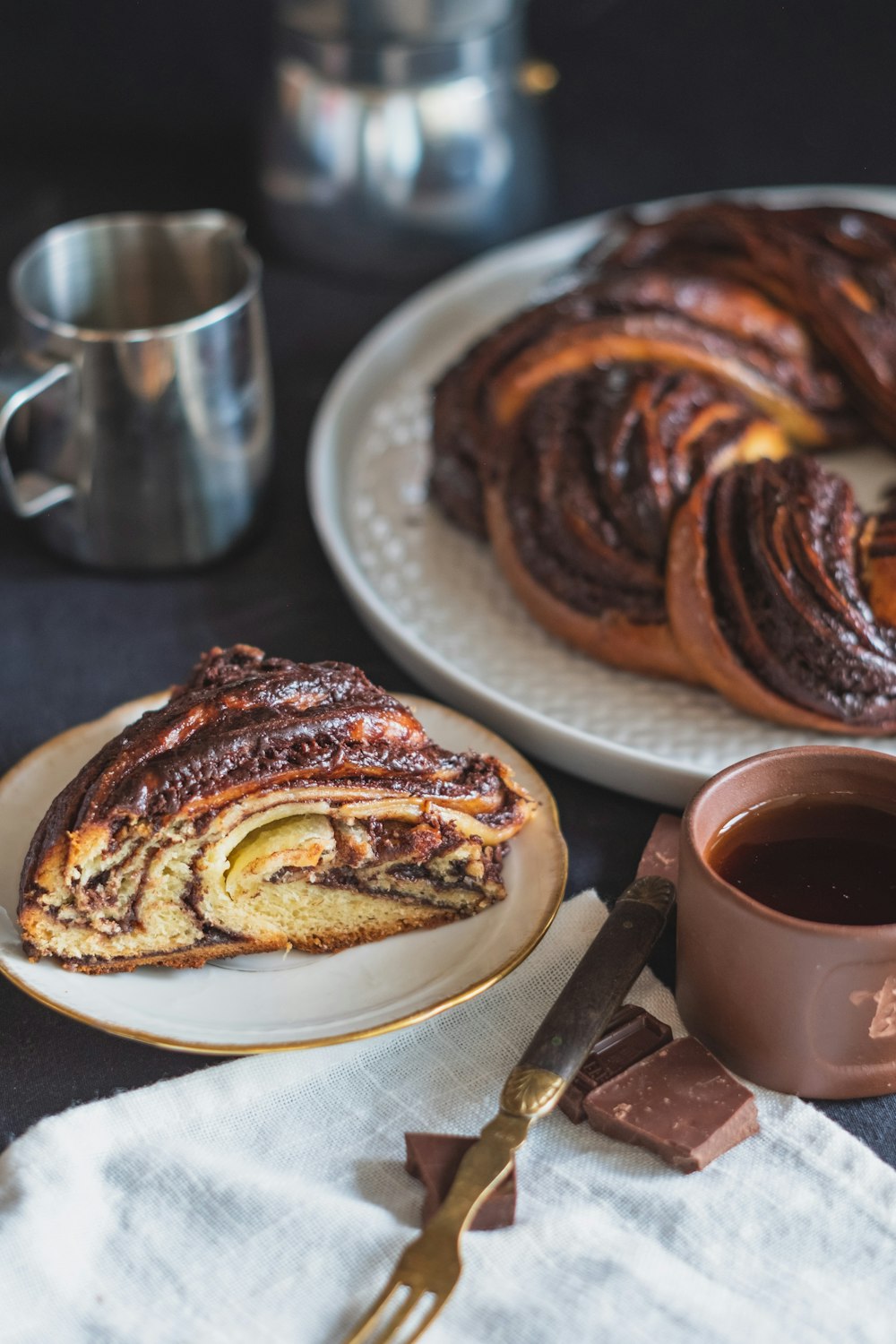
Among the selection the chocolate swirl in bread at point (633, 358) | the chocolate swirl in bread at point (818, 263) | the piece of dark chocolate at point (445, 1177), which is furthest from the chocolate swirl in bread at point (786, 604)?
the piece of dark chocolate at point (445, 1177)

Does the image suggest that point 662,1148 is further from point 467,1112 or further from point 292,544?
point 292,544

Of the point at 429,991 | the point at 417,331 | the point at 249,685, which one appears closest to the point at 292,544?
the point at 417,331

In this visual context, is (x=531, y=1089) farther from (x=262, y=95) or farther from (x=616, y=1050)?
(x=262, y=95)

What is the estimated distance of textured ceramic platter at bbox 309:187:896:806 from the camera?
170 centimetres

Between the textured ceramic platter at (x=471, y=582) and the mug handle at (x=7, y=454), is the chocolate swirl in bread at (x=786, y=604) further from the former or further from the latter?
the mug handle at (x=7, y=454)

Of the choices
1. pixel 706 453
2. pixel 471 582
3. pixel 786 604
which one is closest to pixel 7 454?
pixel 471 582

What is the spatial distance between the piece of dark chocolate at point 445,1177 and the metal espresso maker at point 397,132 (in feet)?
5.94

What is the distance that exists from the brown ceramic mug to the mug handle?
1.03m

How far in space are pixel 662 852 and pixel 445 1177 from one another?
46 centimetres

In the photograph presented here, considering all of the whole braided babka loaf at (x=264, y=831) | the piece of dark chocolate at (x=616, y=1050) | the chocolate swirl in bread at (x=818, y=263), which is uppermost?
the chocolate swirl in bread at (x=818, y=263)

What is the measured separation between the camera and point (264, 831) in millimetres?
1396

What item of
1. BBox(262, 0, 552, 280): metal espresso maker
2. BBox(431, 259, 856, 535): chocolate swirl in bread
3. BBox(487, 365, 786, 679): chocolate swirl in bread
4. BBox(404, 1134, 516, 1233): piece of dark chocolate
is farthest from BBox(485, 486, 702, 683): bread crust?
BBox(262, 0, 552, 280): metal espresso maker

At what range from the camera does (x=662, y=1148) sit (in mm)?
1231

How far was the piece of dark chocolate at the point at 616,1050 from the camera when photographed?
128 centimetres
